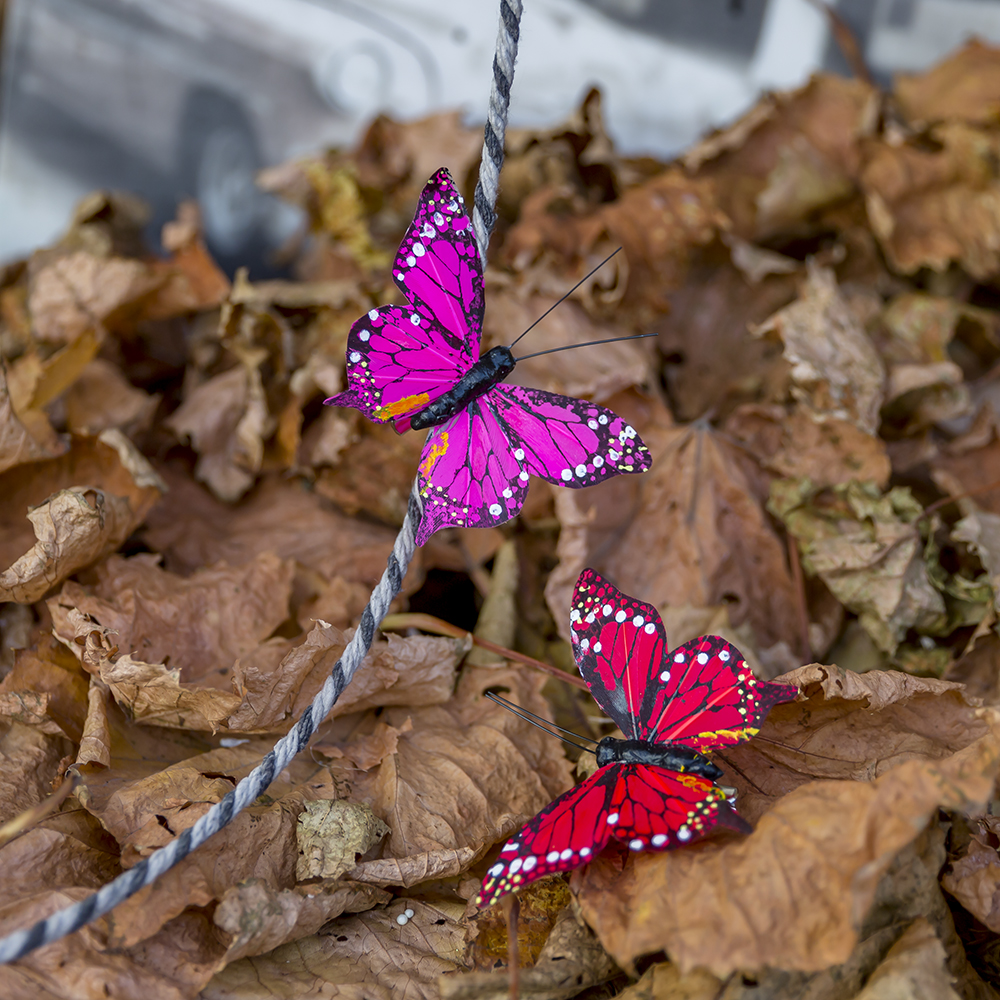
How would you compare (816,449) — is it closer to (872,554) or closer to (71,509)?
(872,554)

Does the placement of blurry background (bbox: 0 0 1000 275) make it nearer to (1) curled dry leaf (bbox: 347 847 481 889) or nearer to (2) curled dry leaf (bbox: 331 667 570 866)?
(2) curled dry leaf (bbox: 331 667 570 866)

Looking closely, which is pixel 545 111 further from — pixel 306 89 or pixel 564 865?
pixel 564 865

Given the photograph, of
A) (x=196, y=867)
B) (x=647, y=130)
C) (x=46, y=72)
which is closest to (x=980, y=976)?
(x=196, y=867)

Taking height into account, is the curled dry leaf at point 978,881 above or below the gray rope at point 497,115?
below

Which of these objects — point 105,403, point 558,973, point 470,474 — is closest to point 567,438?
point 470,474

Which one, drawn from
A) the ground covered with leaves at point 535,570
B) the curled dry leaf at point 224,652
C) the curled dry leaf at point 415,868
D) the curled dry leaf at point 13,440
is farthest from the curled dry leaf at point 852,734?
the curled dry leaf at point 13,440

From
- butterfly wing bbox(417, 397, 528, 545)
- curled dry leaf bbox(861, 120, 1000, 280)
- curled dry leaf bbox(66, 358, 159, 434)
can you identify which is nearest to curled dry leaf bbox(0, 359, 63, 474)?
curled dry leaf bbox(66, 358, 159, 434)

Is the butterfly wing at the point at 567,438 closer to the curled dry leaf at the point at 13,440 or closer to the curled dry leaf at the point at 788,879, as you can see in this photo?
the curled dry leaf at the point at 788,879
